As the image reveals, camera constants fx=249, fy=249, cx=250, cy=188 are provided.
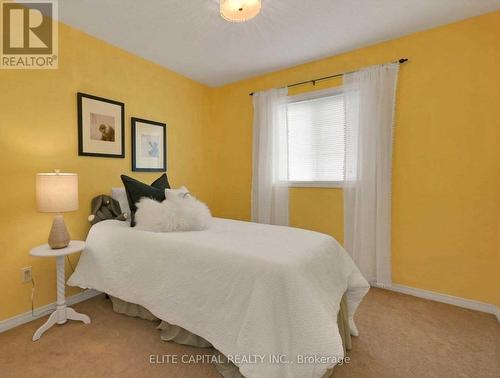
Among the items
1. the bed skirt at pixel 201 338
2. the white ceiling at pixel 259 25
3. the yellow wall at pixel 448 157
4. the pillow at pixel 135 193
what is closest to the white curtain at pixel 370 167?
the yellow wall at pixel 448 157

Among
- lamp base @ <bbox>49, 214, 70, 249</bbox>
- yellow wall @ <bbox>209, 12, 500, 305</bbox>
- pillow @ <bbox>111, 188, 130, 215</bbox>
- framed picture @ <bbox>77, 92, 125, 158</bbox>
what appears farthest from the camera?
pillow @ <bbox>111, 188, 130, 215</bbox>

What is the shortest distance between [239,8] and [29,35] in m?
1.85

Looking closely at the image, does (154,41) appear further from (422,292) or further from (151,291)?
(422,292)

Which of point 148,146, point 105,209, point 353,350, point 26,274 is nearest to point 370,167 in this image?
point 353,350

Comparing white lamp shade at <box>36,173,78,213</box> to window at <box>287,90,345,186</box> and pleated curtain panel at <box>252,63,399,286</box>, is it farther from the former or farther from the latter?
pleated curtain panel at <box>252,63,399,286</box>

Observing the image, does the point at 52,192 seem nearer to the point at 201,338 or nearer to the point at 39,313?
the point at 39,313

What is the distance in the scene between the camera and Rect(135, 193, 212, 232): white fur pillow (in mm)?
2055

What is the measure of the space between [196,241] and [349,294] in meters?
1.19

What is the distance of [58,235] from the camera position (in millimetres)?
1913

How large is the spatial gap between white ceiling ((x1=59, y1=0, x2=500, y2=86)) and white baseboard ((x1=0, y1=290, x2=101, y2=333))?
2578 mm

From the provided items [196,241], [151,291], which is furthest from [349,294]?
[151,291]

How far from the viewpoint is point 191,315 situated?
5.15 feet

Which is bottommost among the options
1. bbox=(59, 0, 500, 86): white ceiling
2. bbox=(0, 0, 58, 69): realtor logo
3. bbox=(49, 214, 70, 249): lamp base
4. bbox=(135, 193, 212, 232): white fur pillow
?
bbox=(49, 214, 70, 249): lamp base

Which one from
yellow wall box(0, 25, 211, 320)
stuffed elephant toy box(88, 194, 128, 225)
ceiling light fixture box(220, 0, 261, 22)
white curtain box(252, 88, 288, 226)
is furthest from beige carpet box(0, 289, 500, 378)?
ceiling light fixture box(220, 0, 261, 22)
